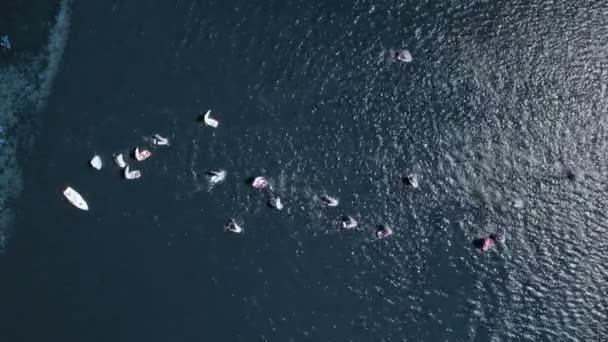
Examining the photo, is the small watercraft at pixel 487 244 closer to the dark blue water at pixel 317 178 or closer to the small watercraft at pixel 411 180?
the dark blue water at pixel 317 178

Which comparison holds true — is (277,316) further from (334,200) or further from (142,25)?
(142,25)

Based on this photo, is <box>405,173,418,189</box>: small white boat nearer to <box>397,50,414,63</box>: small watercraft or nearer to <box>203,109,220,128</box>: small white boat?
<box>397,50,414,63</box>: small watercraft

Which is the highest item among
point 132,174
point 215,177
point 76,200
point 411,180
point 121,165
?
point 121,165

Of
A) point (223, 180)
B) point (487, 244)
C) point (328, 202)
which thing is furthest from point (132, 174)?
point (487, 244)

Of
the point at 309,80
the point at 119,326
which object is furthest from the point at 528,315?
the point at 119,326

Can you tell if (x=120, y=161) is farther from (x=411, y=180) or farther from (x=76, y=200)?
(x=411, y=180)

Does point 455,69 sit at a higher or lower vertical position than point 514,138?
higher

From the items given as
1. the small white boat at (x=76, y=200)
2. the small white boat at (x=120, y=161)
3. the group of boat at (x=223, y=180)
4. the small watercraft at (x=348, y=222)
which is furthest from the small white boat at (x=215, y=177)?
the small watercraft at (x=348, y=222)
